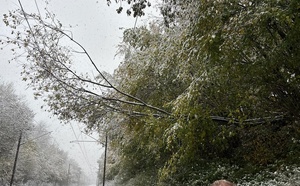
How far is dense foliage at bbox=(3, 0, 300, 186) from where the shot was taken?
4.73 meters

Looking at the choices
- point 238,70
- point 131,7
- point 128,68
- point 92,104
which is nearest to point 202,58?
point 238,70

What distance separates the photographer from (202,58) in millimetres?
5332

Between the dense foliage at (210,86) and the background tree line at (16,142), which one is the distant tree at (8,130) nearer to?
the background tree line at (16,142)

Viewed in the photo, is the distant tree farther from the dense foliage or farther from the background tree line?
the dense foliage

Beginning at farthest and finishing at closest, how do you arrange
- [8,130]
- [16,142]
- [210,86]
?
[16,142] < [8,130] < [210,86]

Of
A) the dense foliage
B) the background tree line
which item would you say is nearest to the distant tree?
the background tree line

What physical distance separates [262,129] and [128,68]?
5094 mm

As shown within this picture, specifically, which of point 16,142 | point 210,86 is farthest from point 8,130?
point 210,86

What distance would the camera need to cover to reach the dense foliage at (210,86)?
4.73 m

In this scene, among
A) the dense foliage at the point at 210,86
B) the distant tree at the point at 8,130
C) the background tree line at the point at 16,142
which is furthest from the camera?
the background tree line at the point at 16,142

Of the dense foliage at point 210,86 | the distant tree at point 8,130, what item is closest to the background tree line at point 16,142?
the distant tree at point 8,130

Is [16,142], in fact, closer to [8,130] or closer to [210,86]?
[8,130]

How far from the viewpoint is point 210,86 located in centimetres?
584

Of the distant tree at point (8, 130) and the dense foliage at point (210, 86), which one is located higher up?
the distant tree at point (8, 130)
